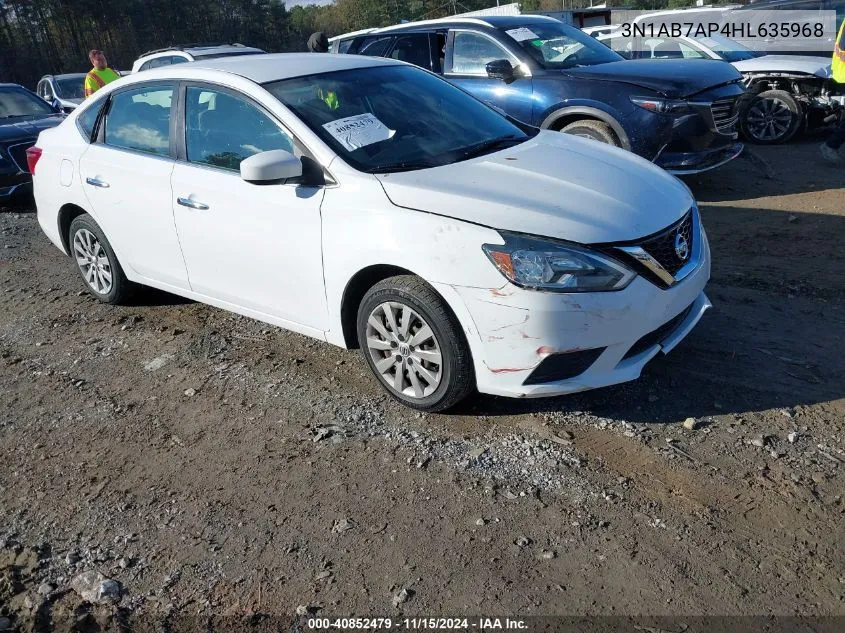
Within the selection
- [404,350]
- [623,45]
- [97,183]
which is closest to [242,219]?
[404,350]

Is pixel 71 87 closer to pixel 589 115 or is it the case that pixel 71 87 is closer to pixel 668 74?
pixel 589 115

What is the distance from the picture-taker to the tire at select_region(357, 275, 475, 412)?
141 inches

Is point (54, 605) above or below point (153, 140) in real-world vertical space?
below

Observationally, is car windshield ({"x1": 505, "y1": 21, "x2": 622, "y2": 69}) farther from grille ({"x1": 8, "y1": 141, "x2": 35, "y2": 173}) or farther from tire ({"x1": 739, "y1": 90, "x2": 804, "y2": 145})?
grille ({"x1": 8, "y1": 141, "x2": 35, "y2": 173})

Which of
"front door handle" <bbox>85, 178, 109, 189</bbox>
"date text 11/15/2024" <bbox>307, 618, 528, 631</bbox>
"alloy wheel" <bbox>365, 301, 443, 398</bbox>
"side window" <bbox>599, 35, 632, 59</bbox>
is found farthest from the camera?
"side window" <bbox>599, 35, 632, 59</bbox>

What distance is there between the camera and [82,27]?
37562 millimetres

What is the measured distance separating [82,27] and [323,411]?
131 feet

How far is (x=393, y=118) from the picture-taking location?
4379 mm

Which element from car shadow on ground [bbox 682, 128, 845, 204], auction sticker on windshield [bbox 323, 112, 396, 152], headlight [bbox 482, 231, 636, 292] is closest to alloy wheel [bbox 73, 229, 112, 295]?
auction sticker on windshield [bbox 323, 112, 396, 152]

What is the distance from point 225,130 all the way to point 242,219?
22.8 inches

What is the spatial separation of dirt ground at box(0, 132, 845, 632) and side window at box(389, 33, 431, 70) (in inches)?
188

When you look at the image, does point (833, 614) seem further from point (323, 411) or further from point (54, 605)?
point (54, 605)

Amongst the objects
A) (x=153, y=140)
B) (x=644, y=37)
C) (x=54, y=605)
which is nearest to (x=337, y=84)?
(x=153, y=140)

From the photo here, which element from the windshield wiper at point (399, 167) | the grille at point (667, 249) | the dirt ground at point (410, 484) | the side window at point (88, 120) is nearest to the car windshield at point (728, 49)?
the dirt ground at point (410, 484)
